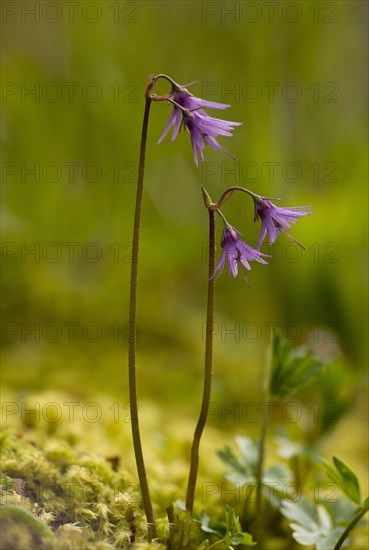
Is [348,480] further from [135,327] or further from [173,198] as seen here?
[173,198]

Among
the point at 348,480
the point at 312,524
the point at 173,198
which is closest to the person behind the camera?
the point at 348,480

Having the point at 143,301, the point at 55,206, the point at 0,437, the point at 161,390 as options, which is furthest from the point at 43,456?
the point at 55,206

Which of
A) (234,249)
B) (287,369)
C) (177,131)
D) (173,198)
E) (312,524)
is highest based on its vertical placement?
(173,198)

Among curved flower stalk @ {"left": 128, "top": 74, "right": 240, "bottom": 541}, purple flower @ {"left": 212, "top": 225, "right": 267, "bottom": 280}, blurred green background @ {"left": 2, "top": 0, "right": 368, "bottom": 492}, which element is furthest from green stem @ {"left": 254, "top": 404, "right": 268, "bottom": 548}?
blurred green background @ {"left": 2, "top": 0, "right": 368, "bottom": 492}

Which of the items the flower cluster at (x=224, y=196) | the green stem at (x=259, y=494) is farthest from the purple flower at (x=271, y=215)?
the green stem at (x=259, y=494)

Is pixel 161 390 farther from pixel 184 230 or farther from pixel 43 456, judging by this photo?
pixel 43 456

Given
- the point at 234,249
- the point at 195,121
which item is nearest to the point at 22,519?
the point at 234,249
